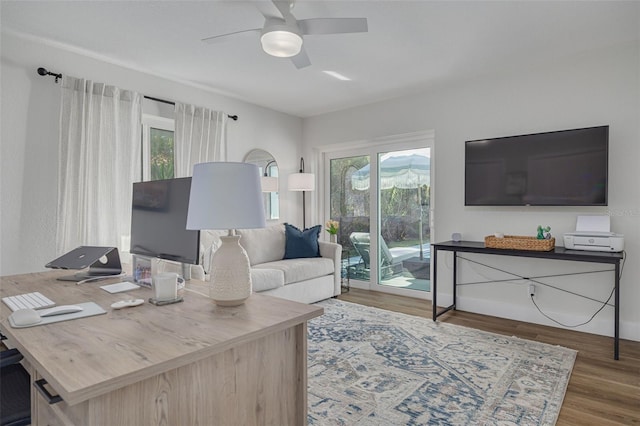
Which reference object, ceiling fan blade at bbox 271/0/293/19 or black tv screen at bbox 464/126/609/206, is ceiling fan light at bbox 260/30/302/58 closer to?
ceiling fan blade at bbox 271/0/293/19

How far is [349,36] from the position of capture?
9.21 ft

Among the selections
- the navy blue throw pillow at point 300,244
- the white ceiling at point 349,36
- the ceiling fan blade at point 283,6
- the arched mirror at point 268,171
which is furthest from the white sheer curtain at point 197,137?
the ceiling fan blade at point 283,6

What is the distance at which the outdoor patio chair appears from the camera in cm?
461

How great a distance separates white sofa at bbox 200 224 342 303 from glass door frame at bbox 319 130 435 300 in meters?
0.64

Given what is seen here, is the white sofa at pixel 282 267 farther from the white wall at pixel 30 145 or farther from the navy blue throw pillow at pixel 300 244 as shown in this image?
the white wall at pixel 30 145

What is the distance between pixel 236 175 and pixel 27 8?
2.39 meters

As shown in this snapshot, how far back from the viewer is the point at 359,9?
243 cm

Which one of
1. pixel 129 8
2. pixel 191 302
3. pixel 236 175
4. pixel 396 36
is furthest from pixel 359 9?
pixel 191 302

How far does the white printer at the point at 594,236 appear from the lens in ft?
8.94

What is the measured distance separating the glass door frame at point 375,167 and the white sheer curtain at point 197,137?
1664 millimetres

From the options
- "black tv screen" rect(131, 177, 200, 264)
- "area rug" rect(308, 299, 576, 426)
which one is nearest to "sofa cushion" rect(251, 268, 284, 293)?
"area rug" rect(308, 299, 576, 426)

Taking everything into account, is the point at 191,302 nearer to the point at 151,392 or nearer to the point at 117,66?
the point at 151,392

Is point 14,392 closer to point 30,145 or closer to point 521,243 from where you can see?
Answer: point 30,145

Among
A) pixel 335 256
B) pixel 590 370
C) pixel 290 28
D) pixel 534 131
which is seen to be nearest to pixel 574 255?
pixel 590 370
